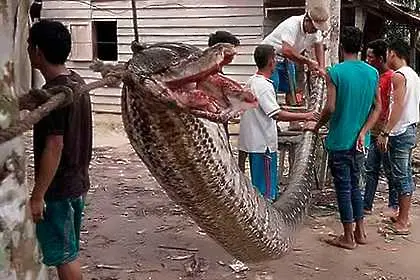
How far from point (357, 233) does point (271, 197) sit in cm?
99

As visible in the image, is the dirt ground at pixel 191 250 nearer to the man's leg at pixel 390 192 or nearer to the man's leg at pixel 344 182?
the man's leg at pixel 390 192

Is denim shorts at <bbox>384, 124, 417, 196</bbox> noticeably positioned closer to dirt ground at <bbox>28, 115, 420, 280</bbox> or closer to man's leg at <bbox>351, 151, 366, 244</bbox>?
dirt ground at <bbox>28, 115, 420, 280</bbox>

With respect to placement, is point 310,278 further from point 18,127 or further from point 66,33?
point 18,127

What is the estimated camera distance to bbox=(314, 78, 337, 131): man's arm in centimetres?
567

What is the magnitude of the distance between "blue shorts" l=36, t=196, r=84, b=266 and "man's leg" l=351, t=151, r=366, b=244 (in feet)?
9.52

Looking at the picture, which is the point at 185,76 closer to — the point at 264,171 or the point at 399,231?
the point at 264,171

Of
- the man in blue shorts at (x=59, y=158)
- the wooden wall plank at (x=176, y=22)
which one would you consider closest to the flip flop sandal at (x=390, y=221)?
the man in blue shorts at (x=59, y=158)

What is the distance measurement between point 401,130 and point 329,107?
1173mm

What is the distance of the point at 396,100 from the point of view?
637 centimetres

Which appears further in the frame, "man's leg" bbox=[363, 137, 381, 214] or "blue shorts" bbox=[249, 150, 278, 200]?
"man's leg" bbox=[363, 137, 381, 214]

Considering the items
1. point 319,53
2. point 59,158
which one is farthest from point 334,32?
point 59,158

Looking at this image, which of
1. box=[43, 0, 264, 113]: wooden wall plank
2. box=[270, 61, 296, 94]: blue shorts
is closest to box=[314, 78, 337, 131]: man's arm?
box=[270, 61, 296, 94]: blue shorts

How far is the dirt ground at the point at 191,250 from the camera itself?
546 centimetres

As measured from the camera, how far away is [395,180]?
660cm
